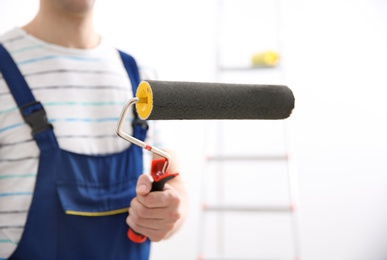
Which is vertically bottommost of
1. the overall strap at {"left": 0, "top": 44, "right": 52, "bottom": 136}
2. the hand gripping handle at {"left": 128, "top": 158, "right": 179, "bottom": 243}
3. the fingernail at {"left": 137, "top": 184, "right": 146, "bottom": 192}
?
the fingernail at {"left": 137, "top": 184, "right": 146, "bottom": 192}

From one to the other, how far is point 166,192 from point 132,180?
19 centimetres

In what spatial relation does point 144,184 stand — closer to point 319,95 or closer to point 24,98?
point 24,98

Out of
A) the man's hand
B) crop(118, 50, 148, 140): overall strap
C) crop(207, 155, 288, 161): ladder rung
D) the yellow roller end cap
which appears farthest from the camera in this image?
crop(207, 155, 288, 161): ladder rung

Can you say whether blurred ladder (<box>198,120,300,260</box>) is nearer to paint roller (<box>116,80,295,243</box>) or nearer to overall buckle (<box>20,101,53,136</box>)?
overall buckle (<box>20,101,53,136</box>)

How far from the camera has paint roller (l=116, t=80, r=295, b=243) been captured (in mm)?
469

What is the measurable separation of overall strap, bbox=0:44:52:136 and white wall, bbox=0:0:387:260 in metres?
1.24

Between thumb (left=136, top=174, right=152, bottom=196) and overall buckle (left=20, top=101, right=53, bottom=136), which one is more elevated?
overall buckle (left=20, top=101, right=53, bottom=136)

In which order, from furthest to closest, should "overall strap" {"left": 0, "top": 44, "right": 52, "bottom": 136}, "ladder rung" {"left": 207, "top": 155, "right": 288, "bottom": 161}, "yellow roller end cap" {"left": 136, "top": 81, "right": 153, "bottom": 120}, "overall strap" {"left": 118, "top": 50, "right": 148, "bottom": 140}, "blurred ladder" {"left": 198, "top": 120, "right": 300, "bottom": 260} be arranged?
"blurred ladder" {"left": 198, "top": 120, "right": 300, "bottom": 260}, "ladder rung" {"left": 207, "top": 155, "right": 288, "bottom": 161}, "overall strap" {"left": 118, "top": 50, "right": 148, "bottom": 140}, "overall strap" {"left": 0, "top": 44, "right": 52, "bottom": 136}, "yellow roller end cap" {"left": 136, "top": 81, "right": 153, "bottom": 120}

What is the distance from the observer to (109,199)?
0.87 metres

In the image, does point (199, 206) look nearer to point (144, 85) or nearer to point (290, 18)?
point (290, 18)

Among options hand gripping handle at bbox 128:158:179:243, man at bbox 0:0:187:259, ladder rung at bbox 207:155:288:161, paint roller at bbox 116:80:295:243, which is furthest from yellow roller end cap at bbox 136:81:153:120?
ladder rung at bbox 207:155:288:161

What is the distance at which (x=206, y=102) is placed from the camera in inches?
19.5

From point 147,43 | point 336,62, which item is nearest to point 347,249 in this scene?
point 336,62

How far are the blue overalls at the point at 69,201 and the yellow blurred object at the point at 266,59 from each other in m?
1.23
